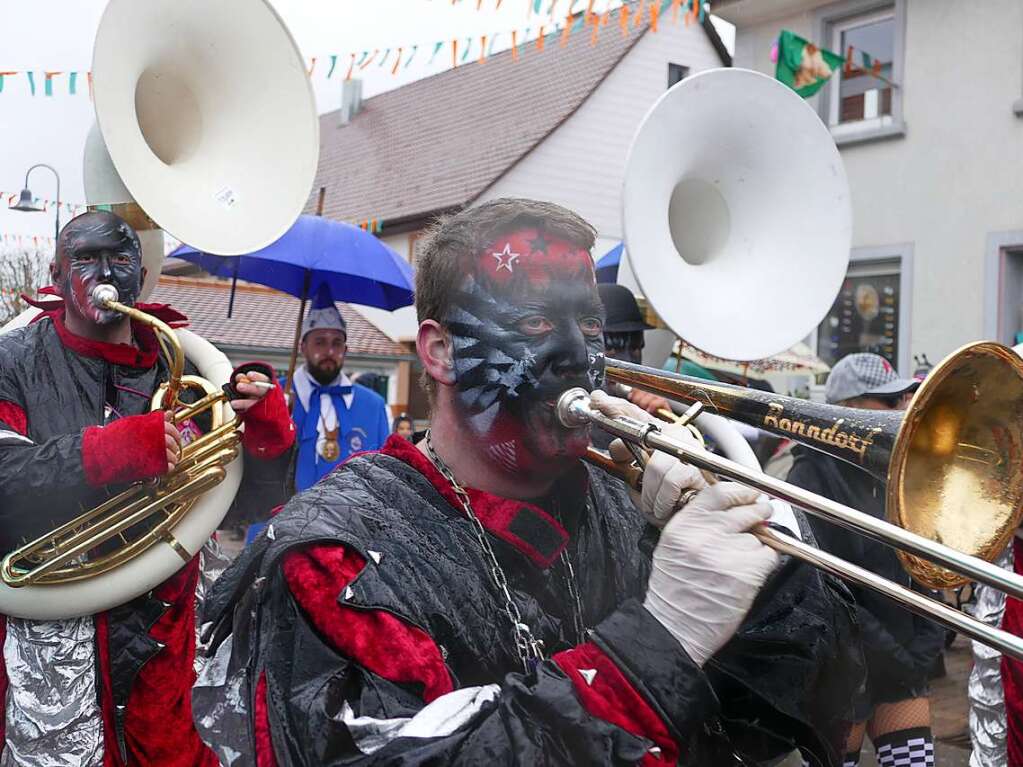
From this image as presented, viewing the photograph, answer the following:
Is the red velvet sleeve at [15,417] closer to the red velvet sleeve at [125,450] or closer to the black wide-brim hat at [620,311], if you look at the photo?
the red velvet sleeve at [125,450]

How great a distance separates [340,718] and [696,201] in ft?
7.56

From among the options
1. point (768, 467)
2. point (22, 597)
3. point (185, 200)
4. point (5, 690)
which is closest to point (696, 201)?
point (185, 200)

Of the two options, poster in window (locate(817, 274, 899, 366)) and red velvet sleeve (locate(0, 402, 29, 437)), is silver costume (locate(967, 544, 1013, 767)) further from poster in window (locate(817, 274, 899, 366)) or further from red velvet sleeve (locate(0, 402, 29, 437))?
poster in window (locate(817, 274, 899, 366))

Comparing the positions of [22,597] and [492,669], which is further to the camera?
[22,597]

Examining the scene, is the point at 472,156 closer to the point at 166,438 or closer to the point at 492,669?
the point at 166,438

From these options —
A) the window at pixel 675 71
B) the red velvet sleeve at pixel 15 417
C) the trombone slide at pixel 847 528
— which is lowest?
the red velvet sleeve at pixel 15 417

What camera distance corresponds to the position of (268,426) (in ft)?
11.4

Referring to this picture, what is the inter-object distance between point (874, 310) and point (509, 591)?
938 centimetres

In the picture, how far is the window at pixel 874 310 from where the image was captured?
9867mm

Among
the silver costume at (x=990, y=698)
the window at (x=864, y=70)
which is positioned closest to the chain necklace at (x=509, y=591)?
the silver costume at (x=990, y=698)

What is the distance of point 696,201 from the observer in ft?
10.7

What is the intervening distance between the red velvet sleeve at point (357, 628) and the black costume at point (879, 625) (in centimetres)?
214

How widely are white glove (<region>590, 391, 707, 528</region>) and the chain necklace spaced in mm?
218

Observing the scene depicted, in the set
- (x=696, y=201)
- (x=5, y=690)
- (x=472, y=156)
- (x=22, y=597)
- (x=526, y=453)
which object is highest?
(x=472, y=156)
